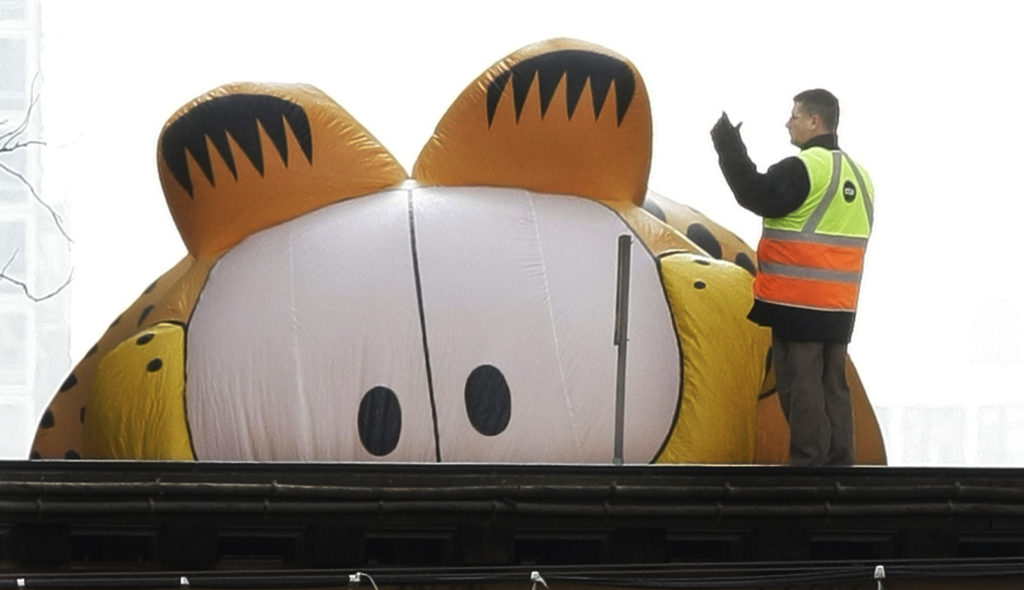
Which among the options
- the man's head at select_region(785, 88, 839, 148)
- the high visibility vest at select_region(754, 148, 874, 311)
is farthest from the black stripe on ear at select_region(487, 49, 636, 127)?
the high visibility vest at select_region(754, 148, 874, 311)

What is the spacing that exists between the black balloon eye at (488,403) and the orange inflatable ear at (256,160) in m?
1.06

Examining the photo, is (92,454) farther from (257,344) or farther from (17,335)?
(17,335)

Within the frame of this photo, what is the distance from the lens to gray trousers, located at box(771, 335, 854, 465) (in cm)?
666

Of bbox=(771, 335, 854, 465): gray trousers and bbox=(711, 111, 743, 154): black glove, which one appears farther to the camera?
bbox=(771, 335, 854, 465): gray trousers

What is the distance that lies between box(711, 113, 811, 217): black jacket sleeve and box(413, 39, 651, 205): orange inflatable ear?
3.77 feet

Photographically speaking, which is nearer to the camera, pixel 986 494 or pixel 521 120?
pixel 986 494

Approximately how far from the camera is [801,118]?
6.94m

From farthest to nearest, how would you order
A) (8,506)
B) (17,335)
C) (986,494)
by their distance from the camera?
(17,335), (986,494), (8,506)

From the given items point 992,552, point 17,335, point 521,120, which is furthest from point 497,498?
point 17,335

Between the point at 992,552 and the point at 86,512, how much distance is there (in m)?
2.81

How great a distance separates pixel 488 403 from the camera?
23.5ft

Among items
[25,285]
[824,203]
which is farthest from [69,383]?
[25,285]

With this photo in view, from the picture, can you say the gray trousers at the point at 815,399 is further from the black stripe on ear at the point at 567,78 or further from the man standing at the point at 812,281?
the black stripe on ear at the point at 567,78

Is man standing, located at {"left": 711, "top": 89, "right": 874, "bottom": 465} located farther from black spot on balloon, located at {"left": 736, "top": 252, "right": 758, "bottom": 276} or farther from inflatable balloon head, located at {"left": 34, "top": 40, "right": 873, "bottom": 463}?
black spot on balloon, located at {"left": 736, "top": 252, "right": 758, "bottom": 276}
